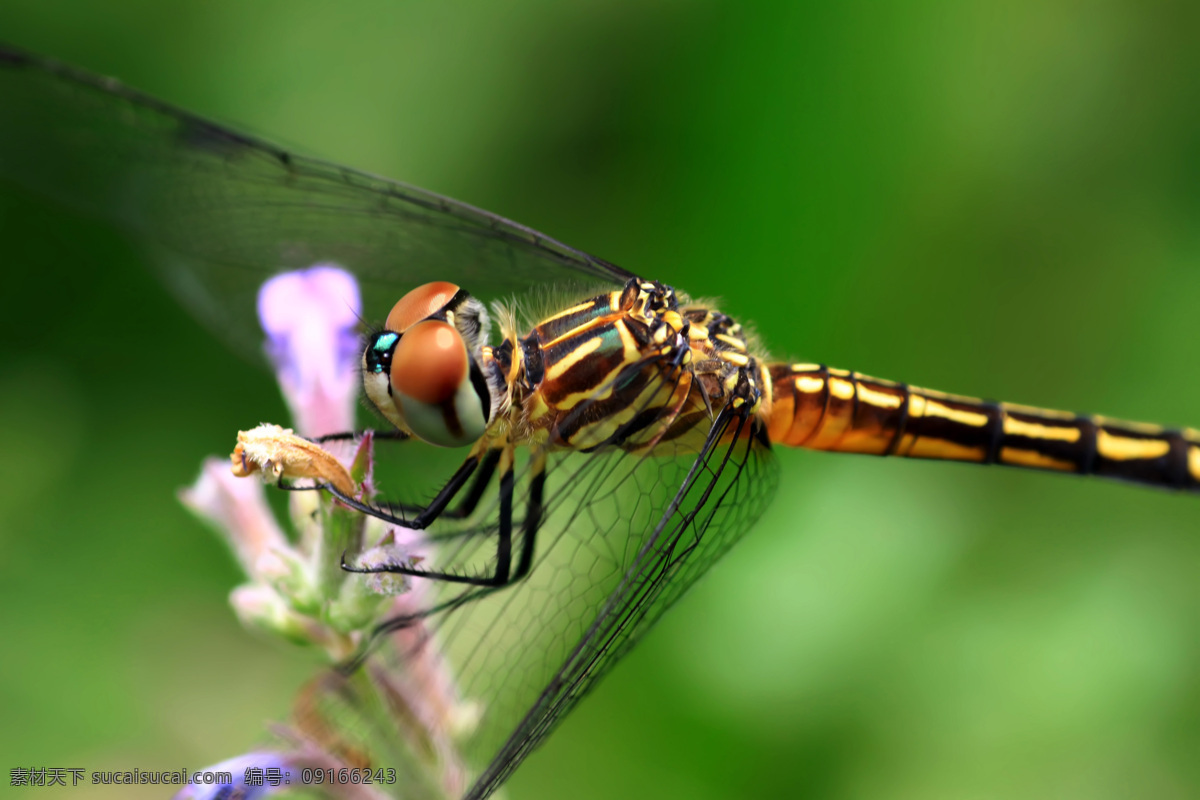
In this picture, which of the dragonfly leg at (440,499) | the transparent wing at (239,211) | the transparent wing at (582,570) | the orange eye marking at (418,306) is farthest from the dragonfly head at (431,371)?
the transparent wing at (239,211)

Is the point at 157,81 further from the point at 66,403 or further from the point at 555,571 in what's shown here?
the point at 555,571

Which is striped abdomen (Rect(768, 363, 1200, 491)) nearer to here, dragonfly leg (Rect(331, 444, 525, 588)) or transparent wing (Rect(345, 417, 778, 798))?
transparent wing (Rect(345, 417, 778, 798))

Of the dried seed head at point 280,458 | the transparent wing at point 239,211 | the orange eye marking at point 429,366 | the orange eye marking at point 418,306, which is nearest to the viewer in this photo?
the dried seed head at point 280,458

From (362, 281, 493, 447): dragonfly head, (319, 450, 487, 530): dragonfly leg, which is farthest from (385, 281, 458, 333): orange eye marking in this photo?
(319, 450, 487, 530): dragonfly leg

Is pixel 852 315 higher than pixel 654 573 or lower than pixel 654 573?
higher

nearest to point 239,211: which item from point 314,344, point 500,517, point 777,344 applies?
point 314,344

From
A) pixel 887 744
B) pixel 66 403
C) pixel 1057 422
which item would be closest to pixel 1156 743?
pixel 887 744

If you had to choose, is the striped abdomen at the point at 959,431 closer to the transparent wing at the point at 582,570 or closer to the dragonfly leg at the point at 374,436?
the transparent wing at the point at 582,570
